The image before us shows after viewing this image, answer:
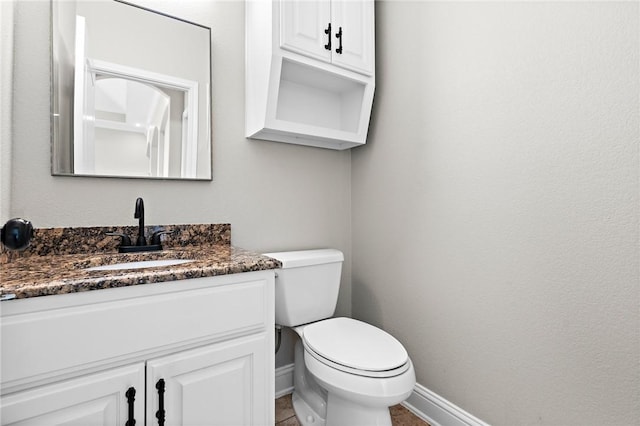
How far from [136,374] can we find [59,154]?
92cm

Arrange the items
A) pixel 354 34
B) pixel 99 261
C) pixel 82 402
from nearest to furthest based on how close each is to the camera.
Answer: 1. pixel 82 402
2. pixel 99 261
3. pixel 354 34

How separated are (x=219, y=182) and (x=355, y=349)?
3.26 feet

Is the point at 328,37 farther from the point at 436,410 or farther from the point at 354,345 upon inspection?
the point at 436,410

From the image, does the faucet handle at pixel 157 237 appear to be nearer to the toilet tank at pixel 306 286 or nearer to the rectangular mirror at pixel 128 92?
the rectangular mirror at pixel 128 92

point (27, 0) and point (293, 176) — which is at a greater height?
point (27, 0)

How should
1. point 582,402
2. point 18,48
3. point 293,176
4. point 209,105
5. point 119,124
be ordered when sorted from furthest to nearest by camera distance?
point 293,176
point 209,105
point 119,124
point 18,48
point 582,402

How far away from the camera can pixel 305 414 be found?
60.2 inches

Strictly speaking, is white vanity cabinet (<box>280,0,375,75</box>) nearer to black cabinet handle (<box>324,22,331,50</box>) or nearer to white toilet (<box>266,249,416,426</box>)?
black cabinet handle (<box>324,22,331,50</box>)

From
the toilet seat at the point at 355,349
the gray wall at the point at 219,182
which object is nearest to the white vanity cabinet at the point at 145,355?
the toilet seat at the point at 355,349

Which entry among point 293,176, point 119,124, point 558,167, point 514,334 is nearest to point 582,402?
point 514,334

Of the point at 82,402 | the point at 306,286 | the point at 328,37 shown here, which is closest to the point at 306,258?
the point at 306,286

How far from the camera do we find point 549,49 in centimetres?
110

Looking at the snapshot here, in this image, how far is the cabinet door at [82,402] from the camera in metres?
0.75

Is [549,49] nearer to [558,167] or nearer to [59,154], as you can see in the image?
[558,167]
